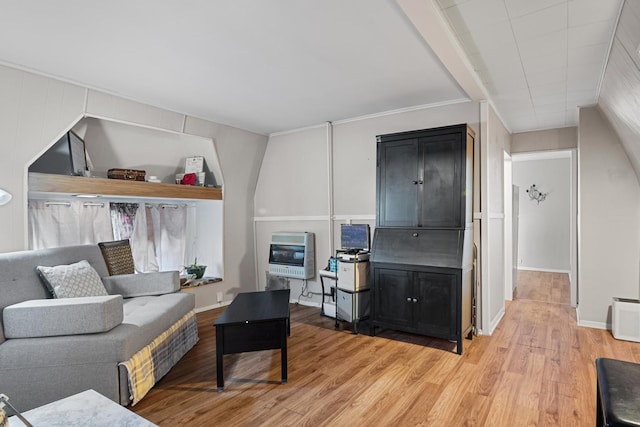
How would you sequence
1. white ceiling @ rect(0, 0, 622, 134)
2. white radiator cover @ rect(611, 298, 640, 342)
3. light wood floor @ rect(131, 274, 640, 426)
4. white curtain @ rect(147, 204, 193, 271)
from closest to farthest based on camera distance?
1. white ceiling @ rect(0, 0, 622, 134)
2. light wood floor @ rect(131, 274, 640, 426)
3. white radiator cover @ rect(611, 298, 640, 342)
4. white curtain @ rect(147, 204, 193, 271)

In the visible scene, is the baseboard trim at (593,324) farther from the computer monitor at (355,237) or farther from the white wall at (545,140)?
the computer monitor at (355,237)

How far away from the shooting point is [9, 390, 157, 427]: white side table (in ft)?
4.78

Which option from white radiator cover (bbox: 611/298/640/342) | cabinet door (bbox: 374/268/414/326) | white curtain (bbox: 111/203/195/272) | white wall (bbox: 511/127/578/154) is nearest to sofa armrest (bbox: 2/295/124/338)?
white curtain (bbox: 111/203/195/272)

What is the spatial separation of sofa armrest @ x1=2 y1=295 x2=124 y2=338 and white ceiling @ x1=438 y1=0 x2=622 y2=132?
2892 mm

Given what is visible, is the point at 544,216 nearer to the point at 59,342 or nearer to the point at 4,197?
the point at 59,342

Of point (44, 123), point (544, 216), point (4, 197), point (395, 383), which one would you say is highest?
point (44, 123)

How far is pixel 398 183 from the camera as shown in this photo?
3.69m

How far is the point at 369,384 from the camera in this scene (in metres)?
2.64

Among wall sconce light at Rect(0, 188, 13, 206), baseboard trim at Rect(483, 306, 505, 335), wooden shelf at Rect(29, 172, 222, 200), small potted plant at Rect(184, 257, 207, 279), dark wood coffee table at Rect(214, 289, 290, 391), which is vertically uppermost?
wooden shelf at Rect(29, 172, 222, 200)

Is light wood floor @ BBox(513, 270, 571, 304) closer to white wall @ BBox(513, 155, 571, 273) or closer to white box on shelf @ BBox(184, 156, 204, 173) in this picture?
white wall @ BBox(513, 155, 571, 273)

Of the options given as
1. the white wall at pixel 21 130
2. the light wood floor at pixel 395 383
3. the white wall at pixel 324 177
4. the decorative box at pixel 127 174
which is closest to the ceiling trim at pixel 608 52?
the white wall at pixel 324 177

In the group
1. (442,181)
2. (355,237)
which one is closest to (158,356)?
(355,237)

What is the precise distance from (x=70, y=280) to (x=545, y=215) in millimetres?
8301

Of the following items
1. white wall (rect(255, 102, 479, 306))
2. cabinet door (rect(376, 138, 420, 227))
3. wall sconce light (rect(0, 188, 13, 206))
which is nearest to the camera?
wall sconce light (rect(0, 188, 13, 206))
